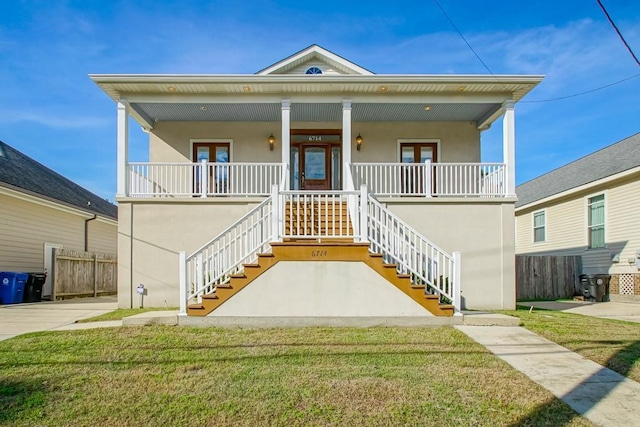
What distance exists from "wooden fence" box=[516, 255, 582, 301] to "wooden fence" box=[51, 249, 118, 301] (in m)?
13.9

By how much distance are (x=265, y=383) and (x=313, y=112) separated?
8164mm

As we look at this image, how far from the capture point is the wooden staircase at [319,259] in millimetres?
6941

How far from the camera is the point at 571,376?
15.0ft

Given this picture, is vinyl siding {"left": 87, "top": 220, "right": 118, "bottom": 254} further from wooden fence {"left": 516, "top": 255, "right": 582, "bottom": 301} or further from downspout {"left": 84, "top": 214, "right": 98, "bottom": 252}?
wooden fence {"left": 516, "top": 255, "right": 582, "bottom": 301}

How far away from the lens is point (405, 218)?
9820 mm

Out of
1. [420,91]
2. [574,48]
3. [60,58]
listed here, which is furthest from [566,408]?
[60,58]

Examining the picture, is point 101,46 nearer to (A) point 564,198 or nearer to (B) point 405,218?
(B) point 405,218

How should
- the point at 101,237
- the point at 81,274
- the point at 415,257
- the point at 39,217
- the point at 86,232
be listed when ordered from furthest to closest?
the point at 101,237
the point at 86,232
the point at 81,274
the point at 39,217
the point at 415,257

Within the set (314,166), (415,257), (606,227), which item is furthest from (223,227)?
(606,227)

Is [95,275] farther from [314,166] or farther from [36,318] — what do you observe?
[314,166]

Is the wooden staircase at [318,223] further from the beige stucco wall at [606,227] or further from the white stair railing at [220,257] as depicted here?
the beige stucco wall at [606,227]

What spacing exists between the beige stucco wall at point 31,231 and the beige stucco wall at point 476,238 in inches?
410

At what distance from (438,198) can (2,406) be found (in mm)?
8385

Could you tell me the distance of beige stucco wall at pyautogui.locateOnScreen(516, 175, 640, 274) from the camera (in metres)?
12.2
